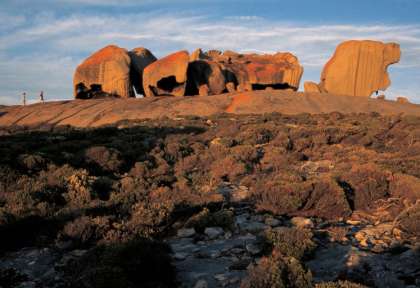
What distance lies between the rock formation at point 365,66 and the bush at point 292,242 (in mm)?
39878

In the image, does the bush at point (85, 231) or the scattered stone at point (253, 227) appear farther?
the scattered stone at point (253, 227)

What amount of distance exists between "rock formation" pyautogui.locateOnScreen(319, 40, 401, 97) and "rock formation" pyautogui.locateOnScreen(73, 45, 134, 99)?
20.8 metres

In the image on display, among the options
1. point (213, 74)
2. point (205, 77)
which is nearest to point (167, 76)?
point (205, 77)

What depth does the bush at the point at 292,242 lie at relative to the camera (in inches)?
240

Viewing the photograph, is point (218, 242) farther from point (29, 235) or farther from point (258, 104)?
point (258, 104)

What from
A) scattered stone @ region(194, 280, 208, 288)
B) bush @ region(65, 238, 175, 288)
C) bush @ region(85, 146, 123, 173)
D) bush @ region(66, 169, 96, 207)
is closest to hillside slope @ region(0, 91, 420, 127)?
bush @ region(85, 146, 123, 173)

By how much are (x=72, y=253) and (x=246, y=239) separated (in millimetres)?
2669

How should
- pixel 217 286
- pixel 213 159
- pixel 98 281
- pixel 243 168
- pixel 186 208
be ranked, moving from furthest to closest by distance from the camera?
pixel 213 159, pixel 243 168, pixel 186 208, pixel 217 286, pixel 98 281

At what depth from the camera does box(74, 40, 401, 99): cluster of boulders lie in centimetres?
4153

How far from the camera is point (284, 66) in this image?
154ft

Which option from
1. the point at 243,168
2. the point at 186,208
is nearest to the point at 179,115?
the point at 243,168

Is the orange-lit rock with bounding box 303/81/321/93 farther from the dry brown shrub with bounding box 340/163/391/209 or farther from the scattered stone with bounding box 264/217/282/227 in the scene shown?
the scattered stone with bounding box 264/217/282/227

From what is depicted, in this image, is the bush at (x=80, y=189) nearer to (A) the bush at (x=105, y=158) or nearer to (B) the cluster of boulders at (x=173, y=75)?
(A) the bush at (x=105, y=158)

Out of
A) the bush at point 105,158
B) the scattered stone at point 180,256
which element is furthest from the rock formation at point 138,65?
the scattered stone at point 180,256
